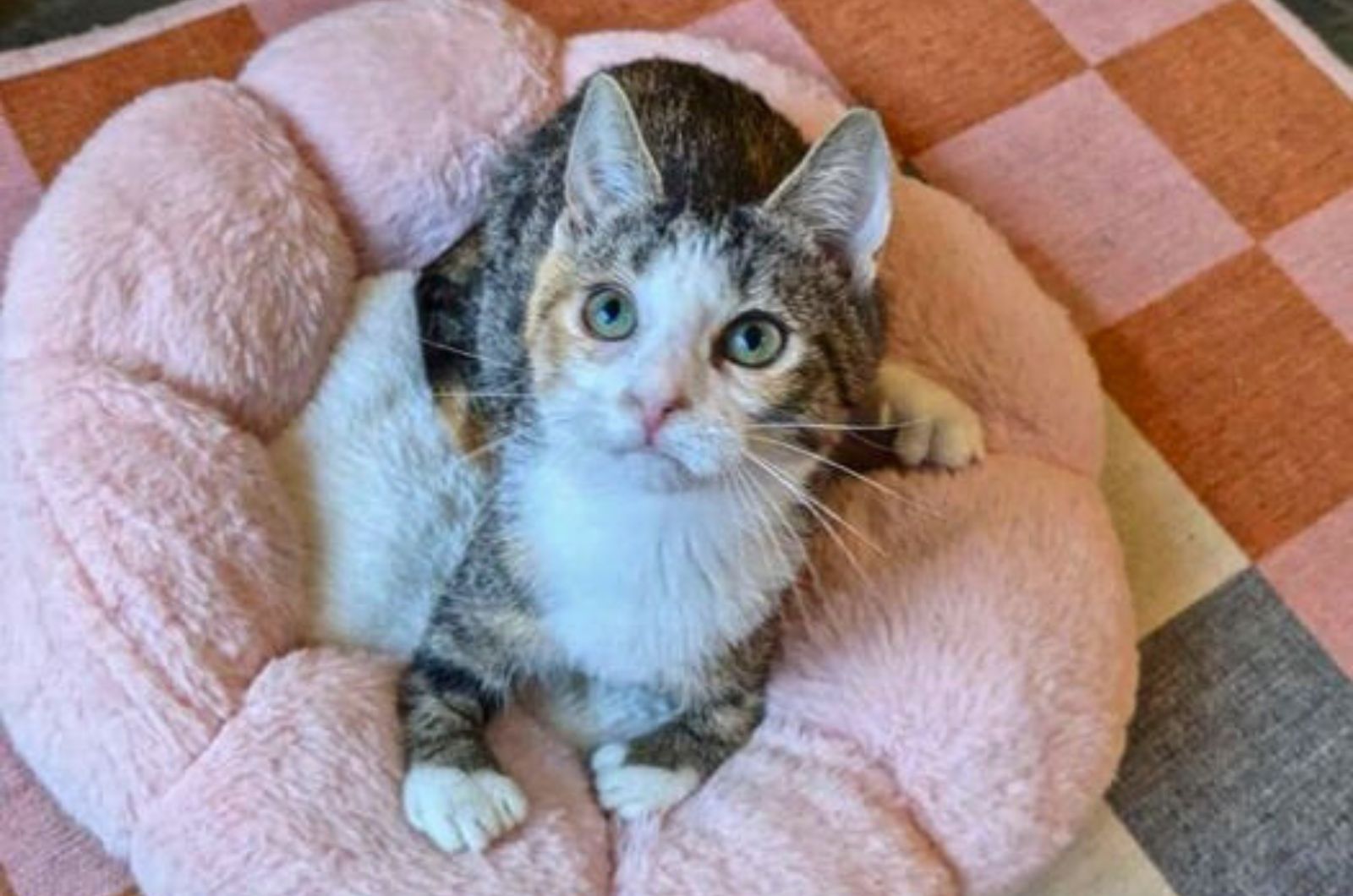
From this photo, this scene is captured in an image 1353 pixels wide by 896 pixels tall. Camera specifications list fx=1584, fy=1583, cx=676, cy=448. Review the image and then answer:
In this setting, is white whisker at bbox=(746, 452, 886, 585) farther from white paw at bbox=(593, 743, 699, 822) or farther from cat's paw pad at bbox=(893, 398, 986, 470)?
white paw at bbox=(593, 743, 699, 822)

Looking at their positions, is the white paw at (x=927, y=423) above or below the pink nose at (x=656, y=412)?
below

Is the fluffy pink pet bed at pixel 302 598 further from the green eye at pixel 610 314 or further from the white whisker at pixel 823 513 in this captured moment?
the green eye at pixel 610 314

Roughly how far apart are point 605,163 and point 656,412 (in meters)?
0.18

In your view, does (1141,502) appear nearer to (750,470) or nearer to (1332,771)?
(1332,771)

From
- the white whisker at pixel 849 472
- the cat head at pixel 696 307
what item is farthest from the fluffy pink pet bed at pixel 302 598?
the cat head at pixel 696 307

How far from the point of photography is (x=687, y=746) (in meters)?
1.08

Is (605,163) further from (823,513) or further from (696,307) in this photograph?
(823,513)

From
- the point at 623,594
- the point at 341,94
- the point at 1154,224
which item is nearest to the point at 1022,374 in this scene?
the point at 1154,224

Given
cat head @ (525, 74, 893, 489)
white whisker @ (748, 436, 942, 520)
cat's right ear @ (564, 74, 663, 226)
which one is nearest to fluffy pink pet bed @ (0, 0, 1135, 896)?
white whisker @ (748, 436, 942, 520)

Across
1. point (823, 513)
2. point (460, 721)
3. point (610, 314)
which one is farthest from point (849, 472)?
point (460, 721)

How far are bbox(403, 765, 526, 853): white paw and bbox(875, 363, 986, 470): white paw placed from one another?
0.40 m

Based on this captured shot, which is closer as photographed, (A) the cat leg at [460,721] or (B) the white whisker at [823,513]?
(B) the white whisker at [823,513]

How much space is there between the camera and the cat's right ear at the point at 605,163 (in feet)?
2.85

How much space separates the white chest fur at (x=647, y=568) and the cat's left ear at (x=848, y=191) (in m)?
0.16
